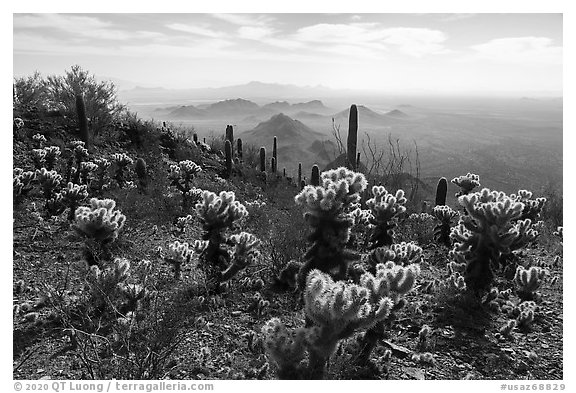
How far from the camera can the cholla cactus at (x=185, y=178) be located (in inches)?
440

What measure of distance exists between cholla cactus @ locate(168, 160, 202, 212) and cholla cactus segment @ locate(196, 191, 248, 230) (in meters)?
4.70

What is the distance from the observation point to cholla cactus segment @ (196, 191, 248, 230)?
19.8 feet

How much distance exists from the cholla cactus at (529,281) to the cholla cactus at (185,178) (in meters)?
7.45

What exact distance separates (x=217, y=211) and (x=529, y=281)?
14.0ft

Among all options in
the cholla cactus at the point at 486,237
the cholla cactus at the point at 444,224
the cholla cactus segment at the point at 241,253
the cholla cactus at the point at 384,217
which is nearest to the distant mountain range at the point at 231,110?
the cholla cactus at the point at 384,217

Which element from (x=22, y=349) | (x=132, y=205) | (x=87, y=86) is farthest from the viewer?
(x=87, y=86)

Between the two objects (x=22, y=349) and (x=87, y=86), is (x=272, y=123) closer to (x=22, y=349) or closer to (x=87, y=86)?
(x=87, y=86)

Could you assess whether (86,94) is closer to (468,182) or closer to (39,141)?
(39,141)

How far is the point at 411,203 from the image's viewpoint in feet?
46.3

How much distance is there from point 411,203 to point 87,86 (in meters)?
13.2

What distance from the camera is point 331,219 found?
5336 millimetres

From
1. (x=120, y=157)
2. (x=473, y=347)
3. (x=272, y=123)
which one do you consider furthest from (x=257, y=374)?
(x=272, y=123)

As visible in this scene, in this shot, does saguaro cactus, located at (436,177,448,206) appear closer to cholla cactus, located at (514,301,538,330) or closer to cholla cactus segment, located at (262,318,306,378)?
cholla cactus, located at (514,301,538,330)
